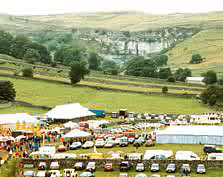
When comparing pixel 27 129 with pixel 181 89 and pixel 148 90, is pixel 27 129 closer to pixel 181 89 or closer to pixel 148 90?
pixel 148 90

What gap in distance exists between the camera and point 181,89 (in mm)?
91438

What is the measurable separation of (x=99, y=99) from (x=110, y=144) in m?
34.5

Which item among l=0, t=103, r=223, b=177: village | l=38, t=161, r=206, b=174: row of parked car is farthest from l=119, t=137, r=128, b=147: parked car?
l=38, t=161, r=206, b=174: row of parked car

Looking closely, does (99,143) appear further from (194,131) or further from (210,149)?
(210,149)

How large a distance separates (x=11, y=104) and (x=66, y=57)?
93.3 meters

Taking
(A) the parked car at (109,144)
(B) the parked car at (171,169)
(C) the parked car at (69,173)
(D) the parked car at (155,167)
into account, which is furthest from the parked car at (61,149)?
(B) the parked car at (171,169)

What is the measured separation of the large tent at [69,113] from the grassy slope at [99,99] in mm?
7304

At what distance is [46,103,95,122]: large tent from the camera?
61.0m

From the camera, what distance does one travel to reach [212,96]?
74.1 meters

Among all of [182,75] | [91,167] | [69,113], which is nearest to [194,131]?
[91,167]

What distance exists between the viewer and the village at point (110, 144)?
3562cm

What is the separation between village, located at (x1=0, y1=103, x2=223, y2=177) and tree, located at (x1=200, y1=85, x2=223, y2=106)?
41.9 ft

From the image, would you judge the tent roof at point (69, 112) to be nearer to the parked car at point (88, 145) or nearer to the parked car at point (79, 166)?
the parked car at point (88, 145)

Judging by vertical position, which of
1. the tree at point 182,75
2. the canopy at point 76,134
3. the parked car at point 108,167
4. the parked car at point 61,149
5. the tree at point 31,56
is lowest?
the parked car at point 108,167
